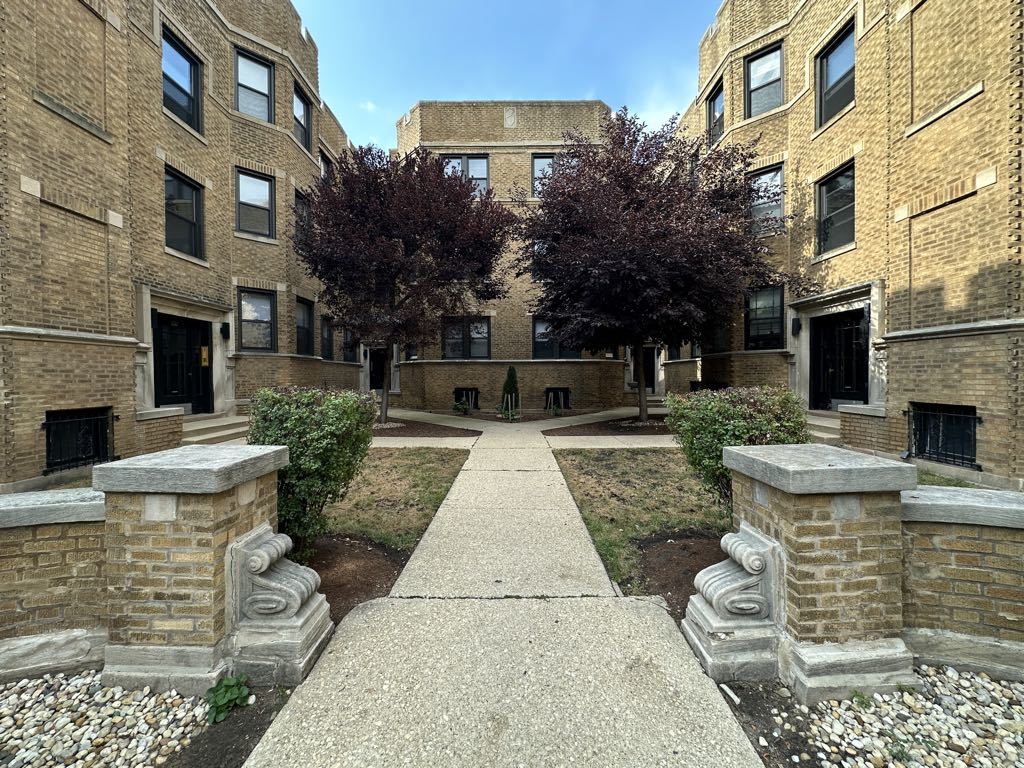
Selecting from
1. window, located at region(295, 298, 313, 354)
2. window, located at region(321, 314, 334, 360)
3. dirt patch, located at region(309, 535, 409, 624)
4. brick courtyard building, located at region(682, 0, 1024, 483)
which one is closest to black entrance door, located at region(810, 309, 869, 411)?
brick courtyard building, located at region(682, 0, 1024, 483)

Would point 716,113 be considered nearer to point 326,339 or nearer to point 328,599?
point 326,339

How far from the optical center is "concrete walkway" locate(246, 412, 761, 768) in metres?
1.69

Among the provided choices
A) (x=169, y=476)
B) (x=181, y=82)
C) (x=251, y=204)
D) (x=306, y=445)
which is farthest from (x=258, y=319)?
(x=169, y=476)

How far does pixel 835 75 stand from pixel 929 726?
1275cm

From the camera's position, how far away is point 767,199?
439 inches

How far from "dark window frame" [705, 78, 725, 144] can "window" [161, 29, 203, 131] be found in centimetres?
1370

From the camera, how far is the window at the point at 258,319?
36.6 ft

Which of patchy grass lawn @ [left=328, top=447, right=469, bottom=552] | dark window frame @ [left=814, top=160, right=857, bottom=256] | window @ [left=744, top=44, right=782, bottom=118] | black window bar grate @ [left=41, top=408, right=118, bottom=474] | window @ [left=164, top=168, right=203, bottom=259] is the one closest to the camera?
patchy grass lawn @ [left=328, top=447, right=469, bottom=552]

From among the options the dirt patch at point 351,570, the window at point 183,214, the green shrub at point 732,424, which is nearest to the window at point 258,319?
the window at point 183,214

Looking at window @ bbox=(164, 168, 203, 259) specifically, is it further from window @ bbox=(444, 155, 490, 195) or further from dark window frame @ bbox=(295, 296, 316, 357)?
window @ bbox=(444, 155, 490, 195)

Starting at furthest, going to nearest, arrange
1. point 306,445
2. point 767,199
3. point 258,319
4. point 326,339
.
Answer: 1. point 326,339
2. point 258,319
3. point 767,199
4. point 306,445

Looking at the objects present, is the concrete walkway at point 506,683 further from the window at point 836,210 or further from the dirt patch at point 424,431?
the window at point 836,210

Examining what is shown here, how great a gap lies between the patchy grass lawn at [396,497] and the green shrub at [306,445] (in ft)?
2.46

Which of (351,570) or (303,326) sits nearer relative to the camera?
(351,570)
